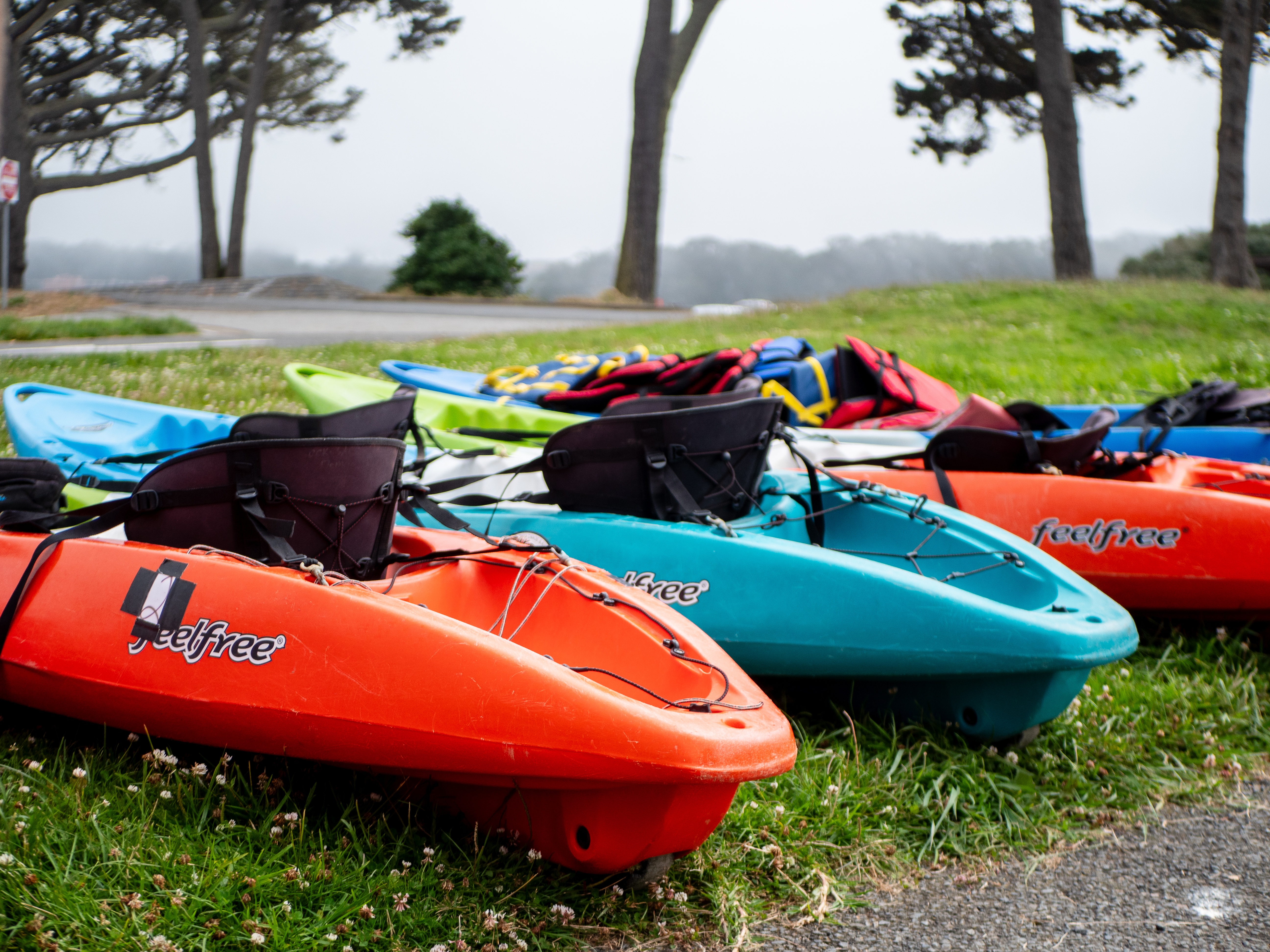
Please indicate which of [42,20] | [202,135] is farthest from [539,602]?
[202,135]

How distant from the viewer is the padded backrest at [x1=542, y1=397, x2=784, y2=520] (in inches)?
107

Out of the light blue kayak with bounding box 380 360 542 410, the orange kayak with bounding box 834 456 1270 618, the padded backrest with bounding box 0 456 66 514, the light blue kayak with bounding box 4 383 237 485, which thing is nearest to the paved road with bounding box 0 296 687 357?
the light blue kayak with bounding box 380 360 542 410

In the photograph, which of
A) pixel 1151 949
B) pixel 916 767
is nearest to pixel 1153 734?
pixel 916 767

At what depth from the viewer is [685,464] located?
109 inches

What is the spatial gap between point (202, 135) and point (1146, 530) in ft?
74.6

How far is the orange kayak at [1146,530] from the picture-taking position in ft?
9.59

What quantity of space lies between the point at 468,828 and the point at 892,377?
3.57 m

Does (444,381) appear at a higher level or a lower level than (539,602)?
higher

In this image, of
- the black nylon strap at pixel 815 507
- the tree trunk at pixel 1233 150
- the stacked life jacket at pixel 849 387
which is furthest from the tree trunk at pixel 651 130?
the black nylon strap at pixel 815 507

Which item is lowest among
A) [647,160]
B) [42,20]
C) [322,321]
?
[322,321]

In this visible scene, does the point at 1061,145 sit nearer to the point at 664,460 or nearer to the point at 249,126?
the point at 664,460

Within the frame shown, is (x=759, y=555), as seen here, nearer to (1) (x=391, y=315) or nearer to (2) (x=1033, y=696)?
(2) (x=1033, y=696)

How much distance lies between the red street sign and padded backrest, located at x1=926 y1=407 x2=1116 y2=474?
38.4 ft

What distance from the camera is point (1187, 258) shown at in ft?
75.9
